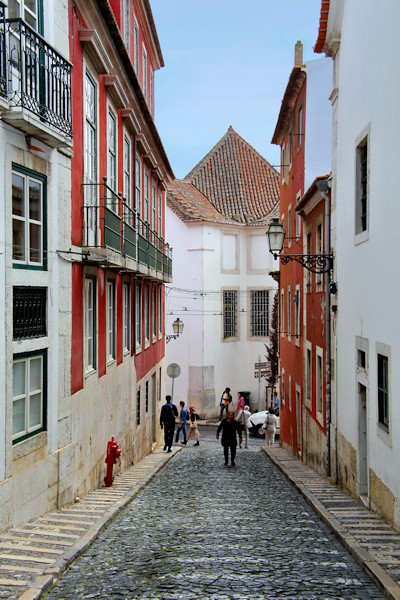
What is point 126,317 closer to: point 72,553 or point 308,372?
point 308,372

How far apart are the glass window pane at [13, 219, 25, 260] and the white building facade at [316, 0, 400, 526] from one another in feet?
13.8

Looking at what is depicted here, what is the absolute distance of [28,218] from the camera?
8555mm

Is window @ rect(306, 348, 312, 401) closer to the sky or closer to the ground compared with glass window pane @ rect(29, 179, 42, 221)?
closer to the ground

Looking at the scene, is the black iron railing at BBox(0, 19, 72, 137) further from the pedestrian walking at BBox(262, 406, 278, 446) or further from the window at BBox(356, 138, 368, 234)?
the pedestrian walking at BBox(262, 406, 278, 446)

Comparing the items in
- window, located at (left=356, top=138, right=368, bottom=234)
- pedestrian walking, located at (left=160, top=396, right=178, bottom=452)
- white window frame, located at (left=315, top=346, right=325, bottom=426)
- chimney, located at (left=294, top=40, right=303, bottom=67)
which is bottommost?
pedestrian walking, located at (left=160, top=396, right=178, bottom=452)

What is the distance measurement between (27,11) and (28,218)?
7.82 feet

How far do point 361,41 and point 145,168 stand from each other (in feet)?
32.7

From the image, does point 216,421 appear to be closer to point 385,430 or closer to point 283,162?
point 283,162

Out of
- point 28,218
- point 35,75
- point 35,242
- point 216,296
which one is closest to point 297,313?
point 35,242

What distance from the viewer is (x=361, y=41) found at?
10867mm

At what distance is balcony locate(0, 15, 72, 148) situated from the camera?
7480mm

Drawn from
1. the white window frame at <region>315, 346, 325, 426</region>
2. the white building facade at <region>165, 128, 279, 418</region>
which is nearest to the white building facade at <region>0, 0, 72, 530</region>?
the white window frame at <region>315, 346, 325, 426</region>

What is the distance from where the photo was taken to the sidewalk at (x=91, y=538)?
20.3ft

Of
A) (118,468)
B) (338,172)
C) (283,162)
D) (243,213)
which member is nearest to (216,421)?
(243,213)
